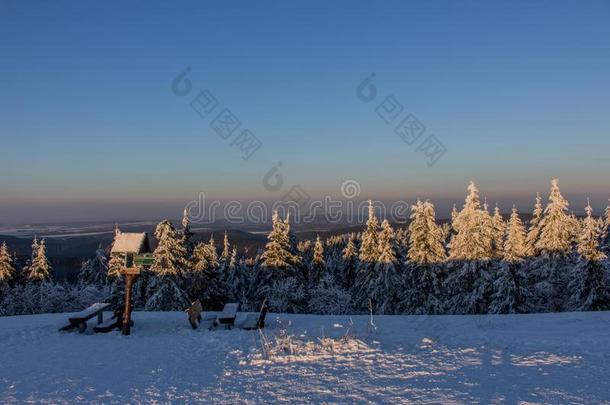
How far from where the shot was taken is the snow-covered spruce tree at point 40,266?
4350 centimetres

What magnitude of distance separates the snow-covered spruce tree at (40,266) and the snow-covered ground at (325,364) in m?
33.1

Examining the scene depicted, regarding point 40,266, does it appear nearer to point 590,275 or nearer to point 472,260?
point 472,260

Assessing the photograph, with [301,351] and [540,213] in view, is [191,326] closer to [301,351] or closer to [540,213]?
[301,351]

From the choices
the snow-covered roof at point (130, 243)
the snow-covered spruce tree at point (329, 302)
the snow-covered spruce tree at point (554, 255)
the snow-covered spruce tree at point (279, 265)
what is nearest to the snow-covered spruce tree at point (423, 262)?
the snow-covered spruce tree at point (329, 302)

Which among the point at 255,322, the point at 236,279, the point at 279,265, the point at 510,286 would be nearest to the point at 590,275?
the point at 510,286

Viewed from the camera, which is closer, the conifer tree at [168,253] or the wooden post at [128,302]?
the wooden post at [128,302]

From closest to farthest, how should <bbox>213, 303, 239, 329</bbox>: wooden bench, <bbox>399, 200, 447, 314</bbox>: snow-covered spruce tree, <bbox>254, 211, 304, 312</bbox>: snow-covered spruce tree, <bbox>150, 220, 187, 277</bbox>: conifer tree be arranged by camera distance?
1. <bbox>213, 303, 239, 329</bbox>: wooden bench
2. <bbox>150, 220, 187, 277</bbox>: conifer tree
3. <bbox>399, 200, 447, 314</bbox>: snow-covered spruce tree
4. <bbox>254, 211, 304, 312</bbox>: snow-covered spruce tree

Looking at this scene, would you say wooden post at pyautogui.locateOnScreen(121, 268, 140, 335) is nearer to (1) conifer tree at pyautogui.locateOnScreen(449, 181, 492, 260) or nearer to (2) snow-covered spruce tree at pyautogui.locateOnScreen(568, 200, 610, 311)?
(1) conifer tree at pyautogui.locateOnScreen(449, 181, 492, 260)

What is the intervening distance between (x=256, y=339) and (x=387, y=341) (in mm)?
3778

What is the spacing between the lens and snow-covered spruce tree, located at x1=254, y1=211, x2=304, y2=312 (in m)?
35.6

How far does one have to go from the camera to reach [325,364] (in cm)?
956

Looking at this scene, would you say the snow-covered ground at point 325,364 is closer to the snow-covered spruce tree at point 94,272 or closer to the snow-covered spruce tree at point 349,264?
the snow-covered spruce tree at point 349,264

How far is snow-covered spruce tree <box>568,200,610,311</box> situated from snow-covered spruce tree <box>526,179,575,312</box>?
2.20 meters

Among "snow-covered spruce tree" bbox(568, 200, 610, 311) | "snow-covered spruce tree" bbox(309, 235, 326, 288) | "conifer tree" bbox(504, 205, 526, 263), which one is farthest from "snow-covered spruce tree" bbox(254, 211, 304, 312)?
"snow-covered spruce tree" bbox(568, 200, 610, 311)
